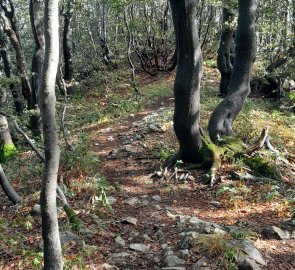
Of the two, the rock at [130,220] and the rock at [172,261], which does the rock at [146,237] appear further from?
the rock at [172,261]

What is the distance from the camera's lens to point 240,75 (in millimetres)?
9195

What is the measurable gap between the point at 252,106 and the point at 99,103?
25.6ft

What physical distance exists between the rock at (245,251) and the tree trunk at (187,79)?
121 inches

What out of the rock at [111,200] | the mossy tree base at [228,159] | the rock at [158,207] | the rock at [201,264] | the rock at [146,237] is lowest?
the rock at [146,237]

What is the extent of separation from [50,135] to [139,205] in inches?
131

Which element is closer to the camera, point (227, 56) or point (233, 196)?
point (233, 196)

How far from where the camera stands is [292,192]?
23.1 ft

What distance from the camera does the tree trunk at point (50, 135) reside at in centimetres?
358

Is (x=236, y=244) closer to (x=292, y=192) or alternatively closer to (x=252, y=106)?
(x=292, y=192)

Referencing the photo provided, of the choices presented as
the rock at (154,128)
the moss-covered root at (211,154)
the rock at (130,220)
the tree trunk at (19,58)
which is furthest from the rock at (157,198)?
the tree trunk at (19,58)

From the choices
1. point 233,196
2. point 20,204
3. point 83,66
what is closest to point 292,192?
point 233,196

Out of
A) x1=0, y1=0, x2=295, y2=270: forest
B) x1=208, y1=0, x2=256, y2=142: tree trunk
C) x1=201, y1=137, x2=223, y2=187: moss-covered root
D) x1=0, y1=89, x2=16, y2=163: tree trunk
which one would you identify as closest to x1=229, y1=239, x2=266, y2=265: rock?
x1=0, y1=0, x2=295, y2=270: forest

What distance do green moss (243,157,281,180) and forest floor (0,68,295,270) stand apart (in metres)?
0.27

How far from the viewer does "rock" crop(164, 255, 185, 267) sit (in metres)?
4.73
